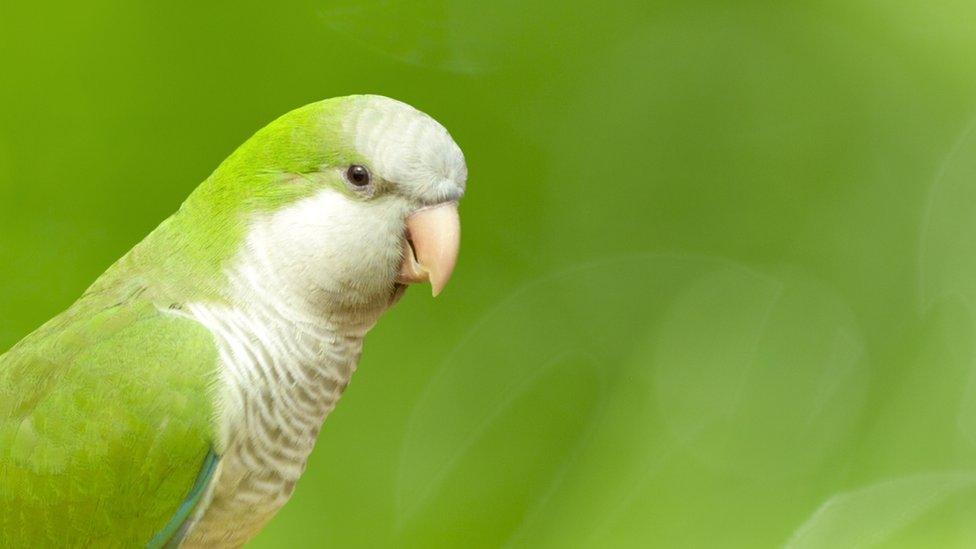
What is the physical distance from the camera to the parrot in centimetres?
98

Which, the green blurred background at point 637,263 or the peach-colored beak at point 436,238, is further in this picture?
the green blurred background at point 637,263

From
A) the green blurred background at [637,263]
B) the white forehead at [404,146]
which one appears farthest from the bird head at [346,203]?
the green blurred background at [637,263]

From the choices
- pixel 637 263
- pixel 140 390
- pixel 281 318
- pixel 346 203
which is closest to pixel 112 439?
pixel 140 390

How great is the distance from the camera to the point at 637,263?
5.98 ft

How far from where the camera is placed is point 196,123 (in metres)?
1.67

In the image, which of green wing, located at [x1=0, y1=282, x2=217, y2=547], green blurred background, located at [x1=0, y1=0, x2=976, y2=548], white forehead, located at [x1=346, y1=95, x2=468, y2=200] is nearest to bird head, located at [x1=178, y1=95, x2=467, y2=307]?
white forehead, located at [x1=346, y1=95, x2=468, y2=200]

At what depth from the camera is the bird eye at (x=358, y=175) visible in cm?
100

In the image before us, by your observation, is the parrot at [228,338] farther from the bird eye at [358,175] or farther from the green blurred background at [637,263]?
the green blurred background at [637,263]

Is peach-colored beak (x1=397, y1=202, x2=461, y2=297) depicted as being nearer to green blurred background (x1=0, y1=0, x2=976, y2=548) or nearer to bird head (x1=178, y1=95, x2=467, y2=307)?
bird head (x1=178, y1=95, x2=467, y2=307)

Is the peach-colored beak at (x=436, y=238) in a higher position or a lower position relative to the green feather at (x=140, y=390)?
higher

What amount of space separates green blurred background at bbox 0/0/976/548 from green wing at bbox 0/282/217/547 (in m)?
0.73

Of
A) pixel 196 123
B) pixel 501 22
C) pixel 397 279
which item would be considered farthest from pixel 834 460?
pixel 196 123

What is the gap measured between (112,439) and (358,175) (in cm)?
34

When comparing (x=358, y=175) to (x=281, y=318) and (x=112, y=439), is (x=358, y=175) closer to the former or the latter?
(x=281, y=318)
